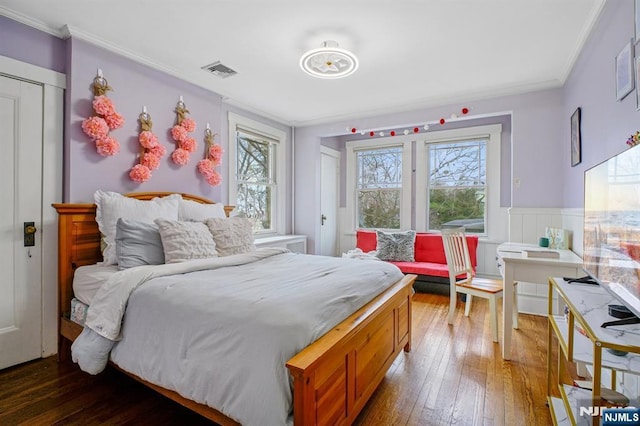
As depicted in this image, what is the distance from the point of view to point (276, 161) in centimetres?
471

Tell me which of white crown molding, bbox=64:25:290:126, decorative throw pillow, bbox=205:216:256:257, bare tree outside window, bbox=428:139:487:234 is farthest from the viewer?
bare tree outside window, bbox=428:139:487:234

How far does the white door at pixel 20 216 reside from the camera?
2.16 m

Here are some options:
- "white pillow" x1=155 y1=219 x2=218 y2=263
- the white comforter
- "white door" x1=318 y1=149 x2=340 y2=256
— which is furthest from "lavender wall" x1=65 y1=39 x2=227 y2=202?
"white door" x1=318 y1=149 x2=340 y2=256

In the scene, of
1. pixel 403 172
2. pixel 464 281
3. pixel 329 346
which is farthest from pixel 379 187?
pixel 329 346

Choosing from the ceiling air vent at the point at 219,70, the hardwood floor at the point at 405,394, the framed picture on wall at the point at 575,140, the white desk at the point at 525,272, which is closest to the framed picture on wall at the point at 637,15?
the framed picture on wall at the point at 575,140

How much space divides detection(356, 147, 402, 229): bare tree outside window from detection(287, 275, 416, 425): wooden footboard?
3.15m

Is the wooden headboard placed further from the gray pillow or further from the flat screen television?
the flat screen television

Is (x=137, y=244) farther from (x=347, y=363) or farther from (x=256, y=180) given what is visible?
(x=256, y=180)

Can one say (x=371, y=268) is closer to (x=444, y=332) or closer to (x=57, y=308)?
(x=444, y=332)

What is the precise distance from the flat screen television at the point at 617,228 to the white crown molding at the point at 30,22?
3.53 metres

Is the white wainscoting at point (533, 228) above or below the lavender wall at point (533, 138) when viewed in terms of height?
below

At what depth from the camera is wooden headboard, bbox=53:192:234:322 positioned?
225cm

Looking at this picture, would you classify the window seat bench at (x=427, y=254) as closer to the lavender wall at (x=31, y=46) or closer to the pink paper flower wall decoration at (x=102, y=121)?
the pink paper flower wall decoration at (x=102, y=121)

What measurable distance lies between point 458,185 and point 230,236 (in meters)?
3.57
